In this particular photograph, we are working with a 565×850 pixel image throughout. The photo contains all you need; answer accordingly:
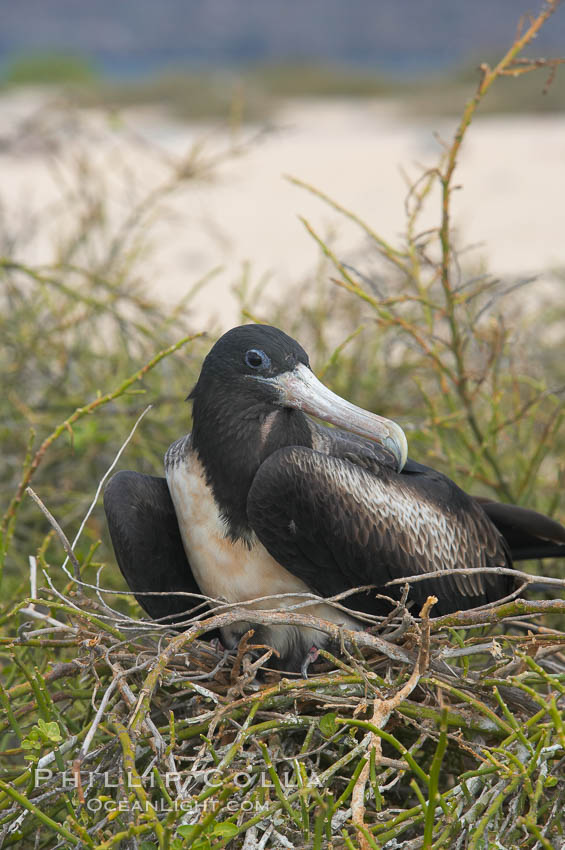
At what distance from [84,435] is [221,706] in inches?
47.0

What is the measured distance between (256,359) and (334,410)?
22cm

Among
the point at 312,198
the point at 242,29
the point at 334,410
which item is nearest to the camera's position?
the point at 334,410

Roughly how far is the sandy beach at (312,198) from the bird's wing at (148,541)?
270cm

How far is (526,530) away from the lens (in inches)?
103

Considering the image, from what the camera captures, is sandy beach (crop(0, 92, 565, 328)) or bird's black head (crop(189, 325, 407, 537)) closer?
bird's black head (crop(189, 325, 407, 537))

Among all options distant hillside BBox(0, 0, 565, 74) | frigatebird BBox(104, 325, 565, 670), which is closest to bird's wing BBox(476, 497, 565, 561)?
frigatebird BBox(104, 325, 565, 670)

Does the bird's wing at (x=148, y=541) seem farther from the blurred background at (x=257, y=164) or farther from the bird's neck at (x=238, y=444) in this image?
the blurred background at (x=257, y=164)

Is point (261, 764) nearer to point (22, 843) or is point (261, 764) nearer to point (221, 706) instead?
point (221, 706)

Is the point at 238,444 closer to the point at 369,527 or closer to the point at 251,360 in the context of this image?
the point at 251,360

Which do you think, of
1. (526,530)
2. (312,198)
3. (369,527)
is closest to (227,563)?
(369,527)

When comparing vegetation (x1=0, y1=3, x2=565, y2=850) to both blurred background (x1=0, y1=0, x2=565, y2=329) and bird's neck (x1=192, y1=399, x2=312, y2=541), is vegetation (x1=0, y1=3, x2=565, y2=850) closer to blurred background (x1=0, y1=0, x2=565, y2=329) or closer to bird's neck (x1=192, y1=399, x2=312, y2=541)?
bird's neck (x1=192, y1=399, x2=312, y2=541)

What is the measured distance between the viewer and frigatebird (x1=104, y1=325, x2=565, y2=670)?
2209mm

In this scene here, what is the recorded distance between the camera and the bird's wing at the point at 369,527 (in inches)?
86.3

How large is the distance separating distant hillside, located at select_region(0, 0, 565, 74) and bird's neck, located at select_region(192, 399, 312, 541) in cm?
5196
